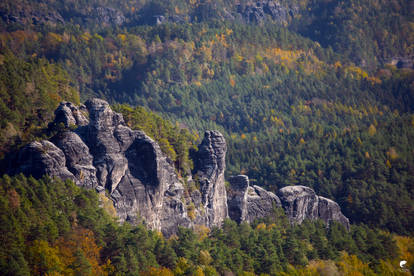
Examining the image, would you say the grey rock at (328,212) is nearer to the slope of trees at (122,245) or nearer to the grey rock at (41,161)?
the slope of trees at (122,245)

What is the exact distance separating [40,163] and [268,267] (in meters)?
35.5

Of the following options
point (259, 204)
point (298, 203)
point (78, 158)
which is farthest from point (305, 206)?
point (78, 158)

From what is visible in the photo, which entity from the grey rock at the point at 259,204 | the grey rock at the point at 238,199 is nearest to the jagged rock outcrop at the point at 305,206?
the grey rock at the point at 259,204

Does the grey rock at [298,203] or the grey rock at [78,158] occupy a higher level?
the grey rock at [78,158]

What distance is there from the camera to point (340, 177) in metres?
163

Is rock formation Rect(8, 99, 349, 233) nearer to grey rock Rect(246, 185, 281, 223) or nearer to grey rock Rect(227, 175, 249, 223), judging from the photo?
grey rock Rect(227, 175, 249, 223)

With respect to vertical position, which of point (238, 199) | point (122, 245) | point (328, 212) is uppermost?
point (122, 245)

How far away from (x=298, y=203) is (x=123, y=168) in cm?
4627

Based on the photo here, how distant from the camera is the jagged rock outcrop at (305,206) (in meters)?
123

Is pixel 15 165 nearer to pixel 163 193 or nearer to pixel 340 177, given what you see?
pixel 163 193

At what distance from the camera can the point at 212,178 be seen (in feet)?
346

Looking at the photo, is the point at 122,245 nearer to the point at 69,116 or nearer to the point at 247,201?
the point at 69,116

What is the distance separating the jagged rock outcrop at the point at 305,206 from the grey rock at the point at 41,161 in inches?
2105

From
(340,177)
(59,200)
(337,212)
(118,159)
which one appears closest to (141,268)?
(59,200)
